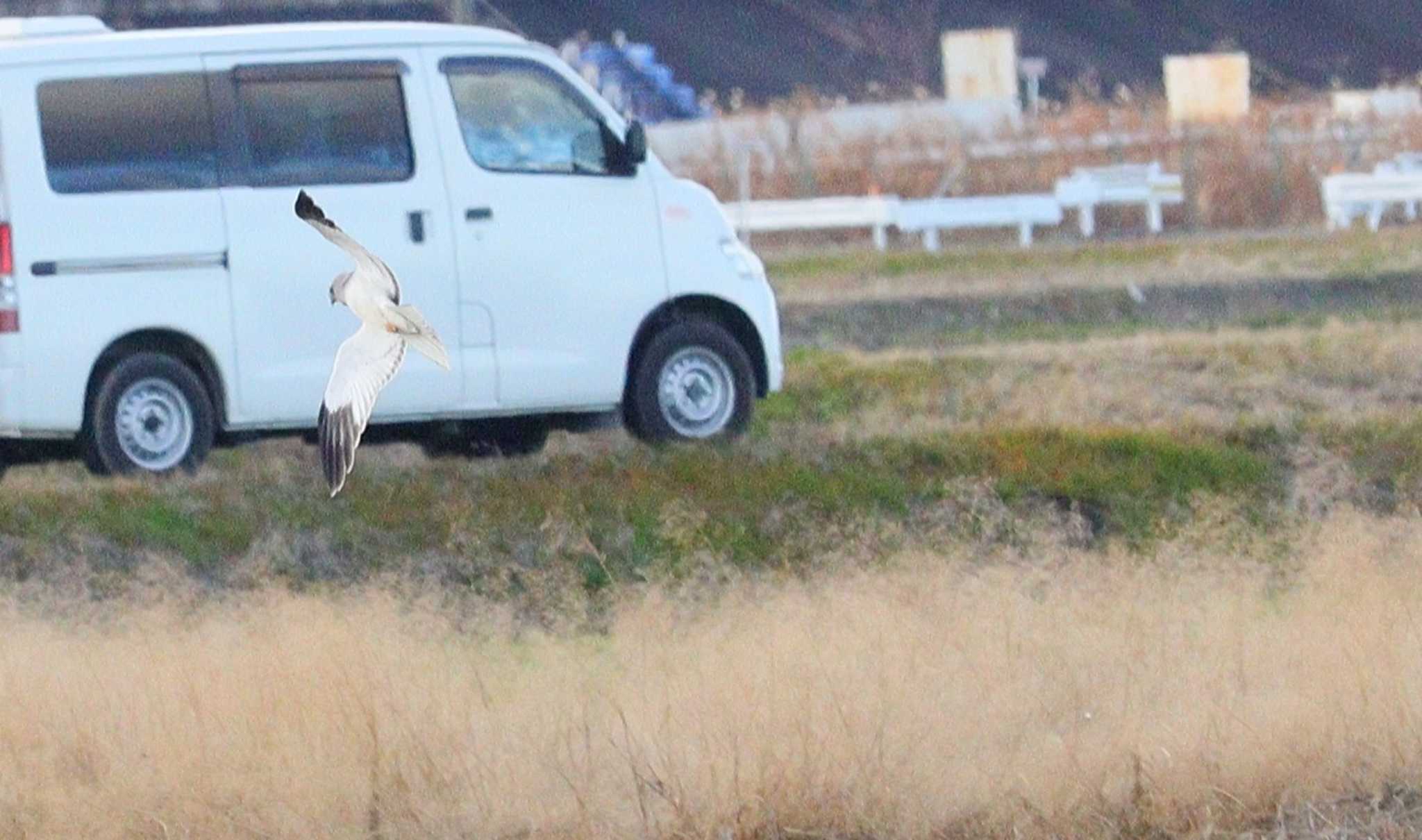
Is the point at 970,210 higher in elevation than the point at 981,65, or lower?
lower

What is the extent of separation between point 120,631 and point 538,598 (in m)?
1.64

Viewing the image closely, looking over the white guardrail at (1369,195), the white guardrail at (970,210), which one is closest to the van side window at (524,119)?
the white guardrail at (970,210)

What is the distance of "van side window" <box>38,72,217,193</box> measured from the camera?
11.0m

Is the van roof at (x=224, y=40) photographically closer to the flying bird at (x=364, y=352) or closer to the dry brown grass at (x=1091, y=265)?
the flying bird at (x=364, y=352)

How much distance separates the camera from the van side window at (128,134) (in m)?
11.0

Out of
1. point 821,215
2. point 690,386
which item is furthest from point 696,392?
point 821,215

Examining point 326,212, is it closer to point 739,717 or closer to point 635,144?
point 635,144

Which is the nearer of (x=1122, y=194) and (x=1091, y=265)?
(x=1091, y=265)

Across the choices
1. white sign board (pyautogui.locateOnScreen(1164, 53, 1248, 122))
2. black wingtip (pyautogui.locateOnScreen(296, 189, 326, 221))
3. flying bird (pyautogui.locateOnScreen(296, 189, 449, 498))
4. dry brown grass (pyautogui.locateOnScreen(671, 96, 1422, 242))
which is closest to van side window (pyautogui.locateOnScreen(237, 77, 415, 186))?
flying bird (pyautogui.locateOnScreen(296, 189, 449, 498))

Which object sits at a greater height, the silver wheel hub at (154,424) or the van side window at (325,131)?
the van side window at (325,131)

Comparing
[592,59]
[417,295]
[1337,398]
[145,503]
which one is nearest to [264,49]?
[417,295]

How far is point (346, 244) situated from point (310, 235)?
3948mm

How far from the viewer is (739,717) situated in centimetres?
827

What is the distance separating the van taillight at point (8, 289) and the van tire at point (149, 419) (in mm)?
481
